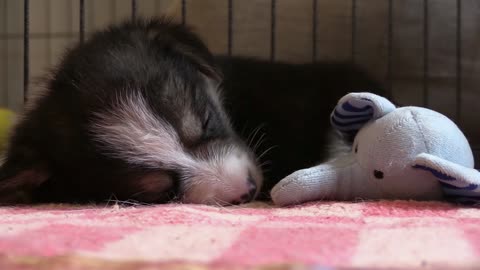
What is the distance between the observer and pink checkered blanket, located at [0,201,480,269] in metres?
0.71

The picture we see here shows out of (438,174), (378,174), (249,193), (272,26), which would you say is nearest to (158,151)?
(249,193)

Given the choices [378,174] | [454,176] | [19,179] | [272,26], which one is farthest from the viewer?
[272,26]

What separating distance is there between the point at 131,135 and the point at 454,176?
656mm

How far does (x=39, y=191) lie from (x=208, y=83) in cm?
49

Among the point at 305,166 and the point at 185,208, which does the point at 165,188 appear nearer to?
the point at 185,208

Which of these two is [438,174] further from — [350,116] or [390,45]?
[390,45]

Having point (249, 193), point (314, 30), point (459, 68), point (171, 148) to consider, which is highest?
point (314, 30)

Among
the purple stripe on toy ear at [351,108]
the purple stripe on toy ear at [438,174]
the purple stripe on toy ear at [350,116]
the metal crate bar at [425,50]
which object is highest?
the metal crate bar at [425,50]

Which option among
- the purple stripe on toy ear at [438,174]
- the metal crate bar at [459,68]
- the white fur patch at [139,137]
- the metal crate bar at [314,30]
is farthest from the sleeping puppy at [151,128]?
the metal crate bar at [459,68]

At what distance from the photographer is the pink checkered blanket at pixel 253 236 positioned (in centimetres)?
71

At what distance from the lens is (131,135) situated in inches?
53.5

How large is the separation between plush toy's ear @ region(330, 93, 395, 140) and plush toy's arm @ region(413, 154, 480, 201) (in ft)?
0.55

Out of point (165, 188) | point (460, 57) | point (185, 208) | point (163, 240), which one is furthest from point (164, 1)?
point (163, 240)

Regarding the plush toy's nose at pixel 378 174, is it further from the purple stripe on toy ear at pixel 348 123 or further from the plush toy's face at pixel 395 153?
the purple stripe on toy ear at pixel 348 123
